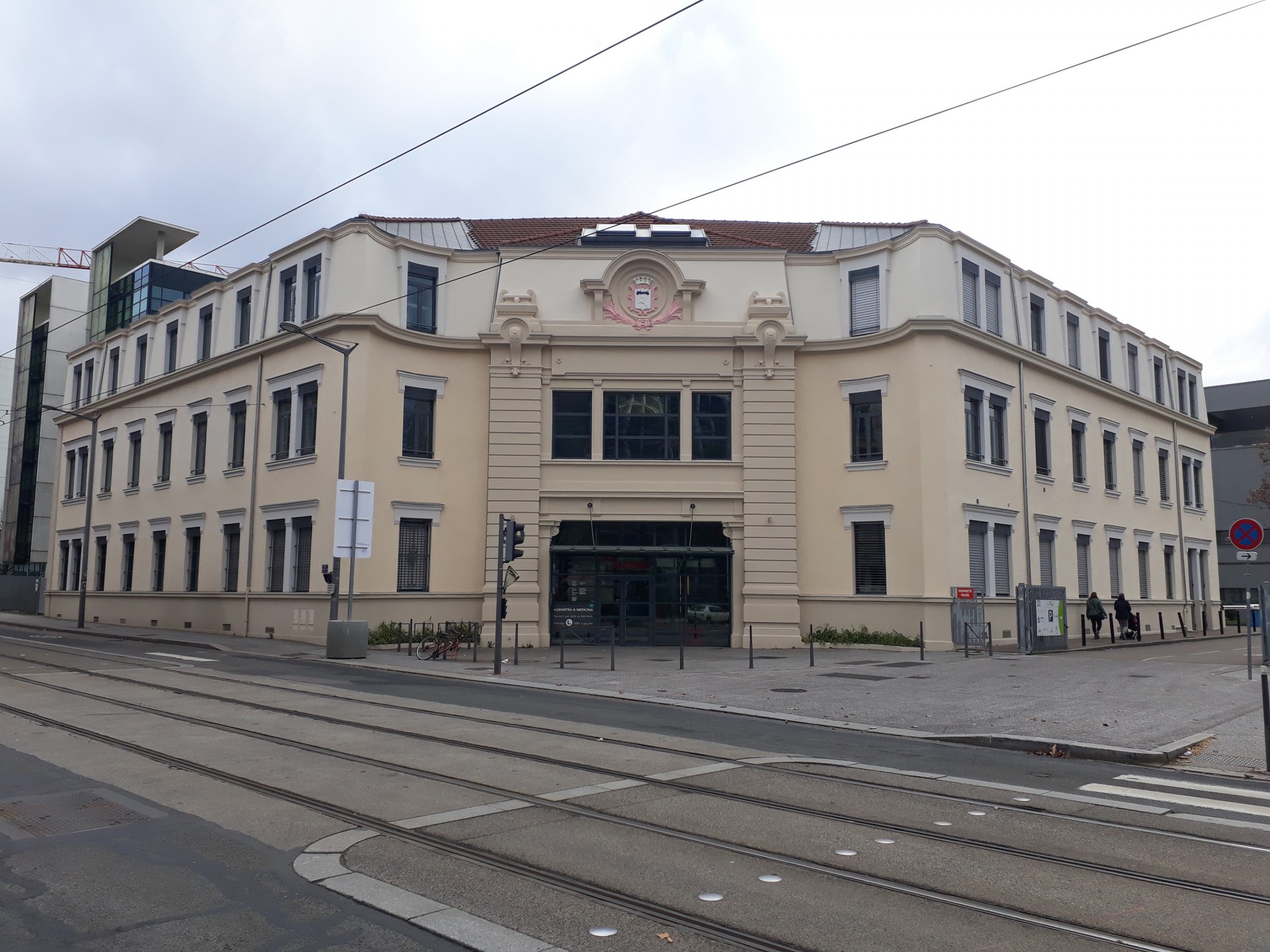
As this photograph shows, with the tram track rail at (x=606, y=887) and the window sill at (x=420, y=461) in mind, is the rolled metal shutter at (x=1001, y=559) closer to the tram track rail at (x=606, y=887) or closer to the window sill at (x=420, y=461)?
the window sill at (x=420, y=461)

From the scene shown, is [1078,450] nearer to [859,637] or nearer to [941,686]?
[859,637]

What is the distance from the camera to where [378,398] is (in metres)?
30.2

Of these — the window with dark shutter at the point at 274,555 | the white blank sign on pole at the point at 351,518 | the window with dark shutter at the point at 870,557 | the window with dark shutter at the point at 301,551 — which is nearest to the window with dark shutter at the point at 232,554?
the window with dark shutter at the point at 274,555

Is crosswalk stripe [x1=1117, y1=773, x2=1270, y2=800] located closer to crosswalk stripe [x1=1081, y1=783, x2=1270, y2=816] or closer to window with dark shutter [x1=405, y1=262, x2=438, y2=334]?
crosswalk stripe [x1=1081, y1=783, x2=1270, y2=816]

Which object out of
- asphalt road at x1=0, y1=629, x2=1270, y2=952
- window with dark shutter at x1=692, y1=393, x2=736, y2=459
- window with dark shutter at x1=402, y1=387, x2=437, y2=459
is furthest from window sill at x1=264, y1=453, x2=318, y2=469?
asphalt road at x1=0, y1=629, x2=1270, y2=952

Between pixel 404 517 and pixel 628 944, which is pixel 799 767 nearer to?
pixel 628 944

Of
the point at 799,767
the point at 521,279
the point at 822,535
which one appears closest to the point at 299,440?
the point at 521,279

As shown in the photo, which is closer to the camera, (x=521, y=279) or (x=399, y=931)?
(x=399, y=931)

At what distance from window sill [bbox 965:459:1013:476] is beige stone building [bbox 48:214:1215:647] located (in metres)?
0.16

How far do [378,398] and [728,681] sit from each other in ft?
51.4

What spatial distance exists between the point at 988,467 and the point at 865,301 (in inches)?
258

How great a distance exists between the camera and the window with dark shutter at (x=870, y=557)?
98.5ft

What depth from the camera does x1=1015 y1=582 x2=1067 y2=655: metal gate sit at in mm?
28672

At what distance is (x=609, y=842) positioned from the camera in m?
7.16
